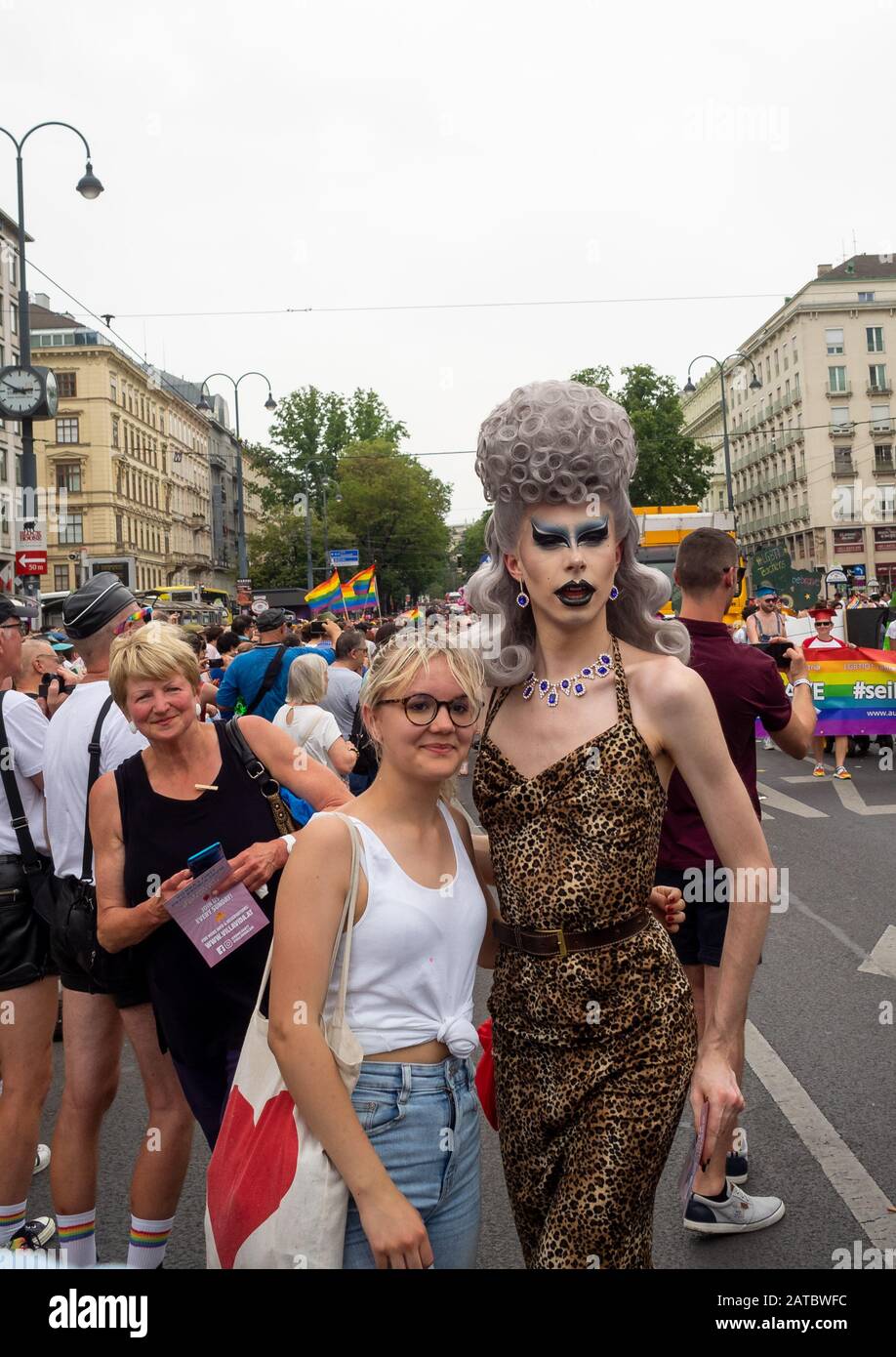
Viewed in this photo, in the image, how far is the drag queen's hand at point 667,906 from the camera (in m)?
2.52

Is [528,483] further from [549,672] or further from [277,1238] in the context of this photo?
[277,1238]

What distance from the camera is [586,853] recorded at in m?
2.33

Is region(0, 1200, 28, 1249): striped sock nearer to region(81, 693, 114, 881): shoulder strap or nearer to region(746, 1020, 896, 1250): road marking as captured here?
region(81, 693, 114, 881): shoulder strap

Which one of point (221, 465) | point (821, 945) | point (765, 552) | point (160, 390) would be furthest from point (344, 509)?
point (821, 945)

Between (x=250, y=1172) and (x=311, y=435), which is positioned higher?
(x=311, y=435)

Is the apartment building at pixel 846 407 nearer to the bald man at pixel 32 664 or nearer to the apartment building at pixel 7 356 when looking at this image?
the apartment building at pixel 7 356

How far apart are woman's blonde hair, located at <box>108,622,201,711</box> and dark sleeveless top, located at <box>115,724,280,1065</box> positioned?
267 mm

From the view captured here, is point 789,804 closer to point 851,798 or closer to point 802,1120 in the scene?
point 851,798

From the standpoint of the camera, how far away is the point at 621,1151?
7.54ft

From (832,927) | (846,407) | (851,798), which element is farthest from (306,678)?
(846,407)

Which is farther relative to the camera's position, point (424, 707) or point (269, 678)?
point (269, 678)

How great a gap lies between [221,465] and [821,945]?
379ft

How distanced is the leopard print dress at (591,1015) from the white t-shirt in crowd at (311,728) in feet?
15.2

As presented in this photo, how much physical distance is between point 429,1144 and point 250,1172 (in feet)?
1.02
